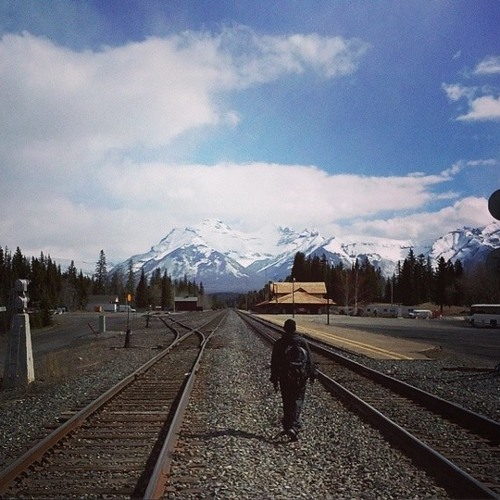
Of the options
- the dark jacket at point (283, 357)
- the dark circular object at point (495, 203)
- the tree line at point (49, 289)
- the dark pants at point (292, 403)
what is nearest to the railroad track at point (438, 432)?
the dark pants at point (292, 403)

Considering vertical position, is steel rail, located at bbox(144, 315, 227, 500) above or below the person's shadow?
above

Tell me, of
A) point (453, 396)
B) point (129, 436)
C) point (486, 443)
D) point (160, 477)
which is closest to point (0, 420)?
point (129, 436)

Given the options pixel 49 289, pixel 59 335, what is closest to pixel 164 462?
pixel 59 335

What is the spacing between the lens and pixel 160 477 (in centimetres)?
628

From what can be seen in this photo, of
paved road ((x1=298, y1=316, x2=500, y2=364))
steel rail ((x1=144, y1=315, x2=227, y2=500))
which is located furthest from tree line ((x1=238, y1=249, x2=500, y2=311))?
steel rail ((x1=144, y1=315, x2=227, y2=500))

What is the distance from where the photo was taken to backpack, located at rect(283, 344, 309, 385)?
337 inches

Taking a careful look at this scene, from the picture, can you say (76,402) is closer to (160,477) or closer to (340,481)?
(160,477)

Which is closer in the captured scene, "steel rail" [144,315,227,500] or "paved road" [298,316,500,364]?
"steel rail" [144,315,227,500]

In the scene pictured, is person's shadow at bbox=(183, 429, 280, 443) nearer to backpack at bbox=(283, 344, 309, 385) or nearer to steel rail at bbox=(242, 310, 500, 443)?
backpack at bbox=(283, 344, 309, 385)

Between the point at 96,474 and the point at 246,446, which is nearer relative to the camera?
the point at 96,474

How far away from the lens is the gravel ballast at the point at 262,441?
6.22m

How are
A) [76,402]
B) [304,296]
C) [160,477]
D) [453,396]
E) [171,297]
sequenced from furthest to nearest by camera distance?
[171,297]
[304,296]
[453,396]
[76,402]
[160,477]

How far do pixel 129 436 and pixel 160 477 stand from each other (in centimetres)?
235

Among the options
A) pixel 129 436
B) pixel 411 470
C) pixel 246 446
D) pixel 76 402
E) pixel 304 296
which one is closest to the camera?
pixel 411 470
